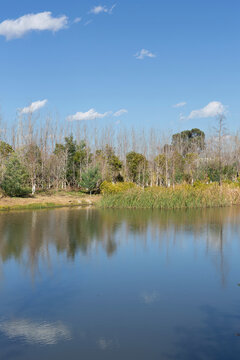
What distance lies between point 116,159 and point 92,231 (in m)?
Answer: 22.7

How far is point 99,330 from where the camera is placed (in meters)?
4.55

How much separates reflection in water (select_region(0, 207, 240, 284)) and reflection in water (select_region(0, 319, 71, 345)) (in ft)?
7.96

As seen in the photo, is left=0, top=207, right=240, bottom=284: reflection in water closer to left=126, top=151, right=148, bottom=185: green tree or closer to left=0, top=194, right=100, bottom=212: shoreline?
left=0, top=194, right=100, bottom=212: shoreline

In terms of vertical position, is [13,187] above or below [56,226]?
above

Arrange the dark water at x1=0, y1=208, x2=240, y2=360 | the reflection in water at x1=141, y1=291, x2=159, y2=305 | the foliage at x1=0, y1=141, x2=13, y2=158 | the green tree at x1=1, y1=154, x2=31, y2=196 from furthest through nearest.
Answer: the foliage at x1=0, y1=141, x2=13, y2=158, the green tree at x1=1, y1=154, x2=31, y2=196, the reflection in water at x1=141, y1=291, x2=159, y2=305, the dark water at x1=0, y1=208, x2=240, y2=360

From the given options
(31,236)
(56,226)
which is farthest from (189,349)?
(56,226)

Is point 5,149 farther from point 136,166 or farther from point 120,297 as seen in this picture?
point 120,297

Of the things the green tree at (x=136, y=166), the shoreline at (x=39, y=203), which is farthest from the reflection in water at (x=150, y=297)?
the green tree at (x=136, y=166)

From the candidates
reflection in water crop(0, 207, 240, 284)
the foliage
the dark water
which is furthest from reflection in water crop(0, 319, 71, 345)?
the foliage

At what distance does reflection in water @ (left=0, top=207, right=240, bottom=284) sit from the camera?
28.9ft

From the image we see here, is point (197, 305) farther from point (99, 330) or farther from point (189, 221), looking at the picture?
point (189, 221)

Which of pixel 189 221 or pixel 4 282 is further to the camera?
pixel 189 221

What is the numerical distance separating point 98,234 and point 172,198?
9563mm

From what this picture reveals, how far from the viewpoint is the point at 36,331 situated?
14.9 feet
